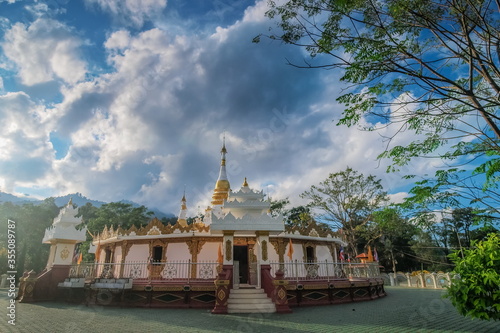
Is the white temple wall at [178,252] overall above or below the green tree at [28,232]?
below

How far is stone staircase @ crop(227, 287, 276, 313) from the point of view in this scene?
1098 cm

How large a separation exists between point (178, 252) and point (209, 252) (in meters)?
2.05

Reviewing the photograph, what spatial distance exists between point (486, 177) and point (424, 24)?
4075mm

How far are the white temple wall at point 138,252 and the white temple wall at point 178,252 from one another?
166 cm

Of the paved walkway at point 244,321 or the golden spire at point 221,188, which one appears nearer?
the paved walkway at point 244,321

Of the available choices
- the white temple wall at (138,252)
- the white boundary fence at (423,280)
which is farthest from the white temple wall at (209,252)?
the white boundary fence at (423,280)

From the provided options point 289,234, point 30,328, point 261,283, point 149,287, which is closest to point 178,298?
point 149,287

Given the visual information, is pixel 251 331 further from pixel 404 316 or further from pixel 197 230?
pixel 197 230

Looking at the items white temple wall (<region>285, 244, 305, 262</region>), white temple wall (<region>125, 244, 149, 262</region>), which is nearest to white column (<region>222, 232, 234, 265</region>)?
white temple wall (<region>285, 244, 305, 262</region>)

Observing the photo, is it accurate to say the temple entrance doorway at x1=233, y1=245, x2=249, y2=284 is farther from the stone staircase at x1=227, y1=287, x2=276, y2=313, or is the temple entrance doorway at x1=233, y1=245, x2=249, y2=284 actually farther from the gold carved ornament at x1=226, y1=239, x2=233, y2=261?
the stone staircase at x1=227, y1=287, x2=276, y2=313

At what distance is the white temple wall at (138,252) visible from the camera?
18730mm

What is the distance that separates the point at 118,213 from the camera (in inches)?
1853

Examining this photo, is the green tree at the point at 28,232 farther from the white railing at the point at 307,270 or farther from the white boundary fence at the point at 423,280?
the white boundary fence at the point at 423,280

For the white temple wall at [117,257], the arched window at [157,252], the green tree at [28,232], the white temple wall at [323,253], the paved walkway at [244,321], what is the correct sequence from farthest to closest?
the green tree at [28,232] < the white temple wall at [323,253] < the white temple wall at [117,257] < the arched window at [157,252] < the paved walkway at [244,321]
